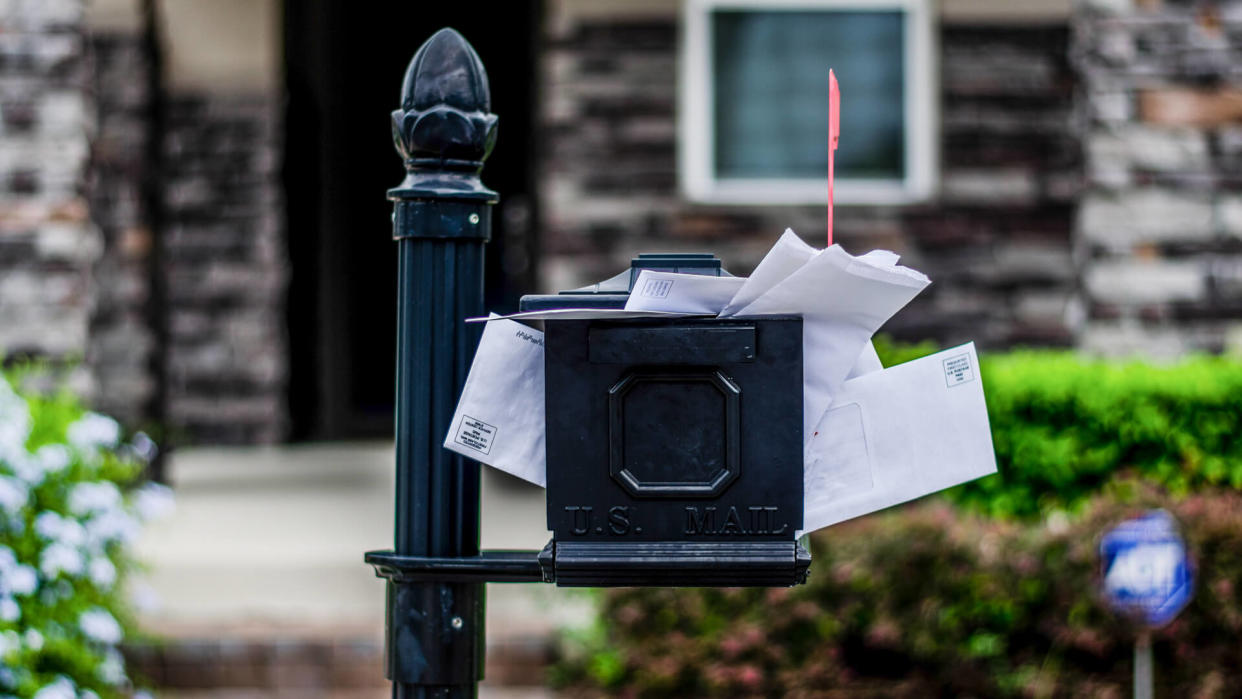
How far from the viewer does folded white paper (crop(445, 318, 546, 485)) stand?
1.67 meters

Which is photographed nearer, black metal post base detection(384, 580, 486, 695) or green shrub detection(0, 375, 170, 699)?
black metal post base detection(384, 580, 486, 695)

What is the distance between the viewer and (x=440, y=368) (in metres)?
1.80

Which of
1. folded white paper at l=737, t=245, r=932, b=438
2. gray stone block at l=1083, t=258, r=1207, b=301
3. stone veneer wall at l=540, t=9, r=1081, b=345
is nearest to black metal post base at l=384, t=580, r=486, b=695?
folded white paper at l=737, t=245, r=932, b=438

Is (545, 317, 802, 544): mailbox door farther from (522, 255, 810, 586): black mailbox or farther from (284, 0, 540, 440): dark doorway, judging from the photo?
(284, 0, 540, 440): dark doorway

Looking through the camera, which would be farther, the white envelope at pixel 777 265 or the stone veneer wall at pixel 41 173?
the stone veneer wall at pixel 41 173

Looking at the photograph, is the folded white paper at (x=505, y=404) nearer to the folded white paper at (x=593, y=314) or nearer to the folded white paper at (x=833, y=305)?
the folded white paper at (x=593, y=314)

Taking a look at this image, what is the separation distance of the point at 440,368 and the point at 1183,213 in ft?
16.1

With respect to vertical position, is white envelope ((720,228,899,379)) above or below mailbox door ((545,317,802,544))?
above

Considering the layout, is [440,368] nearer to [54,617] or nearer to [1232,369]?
[54,617]

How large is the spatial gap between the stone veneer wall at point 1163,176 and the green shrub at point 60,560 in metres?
4.21

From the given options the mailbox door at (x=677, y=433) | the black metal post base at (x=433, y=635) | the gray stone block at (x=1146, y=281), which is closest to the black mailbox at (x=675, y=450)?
the mailbox door at (x=677, y=433)

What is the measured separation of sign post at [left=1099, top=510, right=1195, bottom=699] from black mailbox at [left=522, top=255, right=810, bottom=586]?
6.87 feet

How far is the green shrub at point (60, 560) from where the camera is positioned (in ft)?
11.6

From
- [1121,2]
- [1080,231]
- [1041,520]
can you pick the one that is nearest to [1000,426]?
[1041,520]
